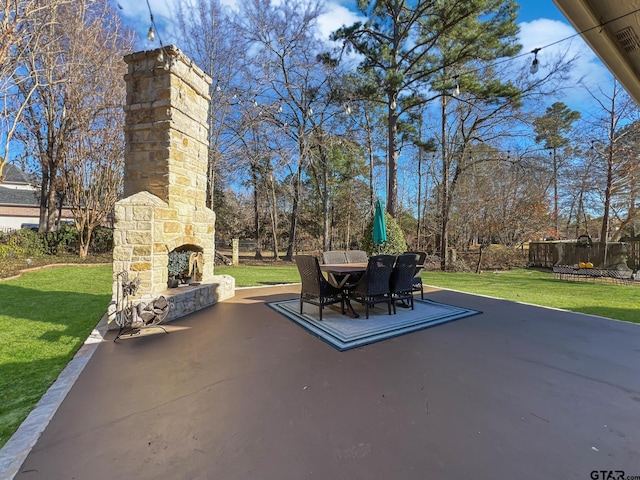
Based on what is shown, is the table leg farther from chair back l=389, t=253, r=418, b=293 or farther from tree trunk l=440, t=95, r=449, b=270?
tree trunk l=440, t=95, r=449, b=270

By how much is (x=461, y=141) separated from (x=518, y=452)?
14.3 m

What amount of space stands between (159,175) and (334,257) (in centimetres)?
347

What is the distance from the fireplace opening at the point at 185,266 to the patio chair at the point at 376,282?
2.88m

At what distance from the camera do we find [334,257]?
19.9 feet

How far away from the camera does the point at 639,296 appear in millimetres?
6828

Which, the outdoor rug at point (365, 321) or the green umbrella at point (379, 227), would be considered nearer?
the outdoor rug at point (365, 321)

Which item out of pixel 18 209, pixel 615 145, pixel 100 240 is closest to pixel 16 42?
pixel 100 240

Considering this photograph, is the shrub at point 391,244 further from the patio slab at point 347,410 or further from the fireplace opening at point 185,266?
the patio slab at point 347,410

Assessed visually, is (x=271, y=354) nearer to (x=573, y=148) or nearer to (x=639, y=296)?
(x=639, y=296)

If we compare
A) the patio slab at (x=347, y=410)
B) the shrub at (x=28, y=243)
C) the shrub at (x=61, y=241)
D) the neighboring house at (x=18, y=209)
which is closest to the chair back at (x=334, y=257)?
the patio slab at (x=347, y=410)

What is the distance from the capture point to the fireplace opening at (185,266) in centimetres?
490

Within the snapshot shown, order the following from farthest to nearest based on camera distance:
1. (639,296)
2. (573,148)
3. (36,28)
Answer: (573,148) → (36,28) → (639,296)

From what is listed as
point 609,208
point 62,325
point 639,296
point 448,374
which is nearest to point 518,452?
point 448,374

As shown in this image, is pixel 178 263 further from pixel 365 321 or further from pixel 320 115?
pixel 320 115
